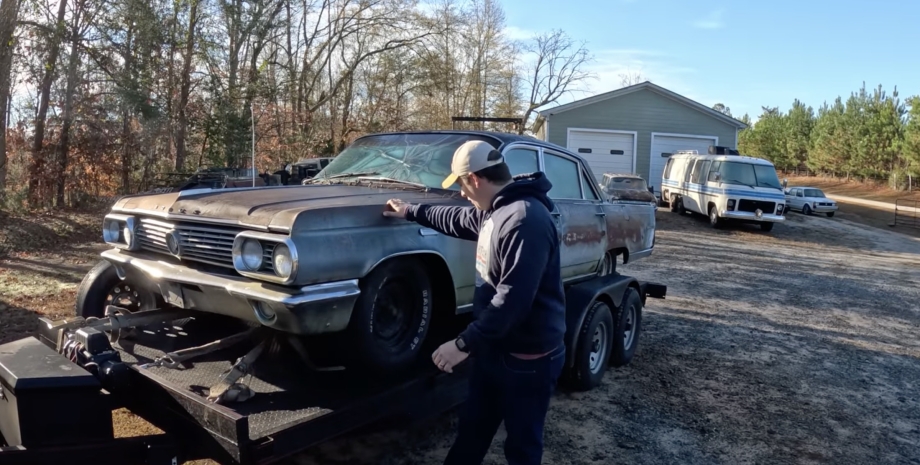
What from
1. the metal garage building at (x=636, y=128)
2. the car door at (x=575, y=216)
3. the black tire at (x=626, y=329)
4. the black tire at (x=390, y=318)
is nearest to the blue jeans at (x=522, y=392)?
the black tire at (x=390, y=318)

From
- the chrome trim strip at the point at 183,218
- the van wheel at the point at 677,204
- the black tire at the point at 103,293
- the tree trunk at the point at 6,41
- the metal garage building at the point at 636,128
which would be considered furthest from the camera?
the metal garage building at the point at 636,128

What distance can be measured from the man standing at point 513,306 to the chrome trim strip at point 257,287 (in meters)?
0.62

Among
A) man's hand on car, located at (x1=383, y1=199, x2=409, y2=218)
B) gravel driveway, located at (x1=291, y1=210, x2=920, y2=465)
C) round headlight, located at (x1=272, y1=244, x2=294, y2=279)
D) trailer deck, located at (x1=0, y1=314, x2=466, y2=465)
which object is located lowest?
gravel driveway, located at (x1=291, y1=210, x2=920, y2=465)

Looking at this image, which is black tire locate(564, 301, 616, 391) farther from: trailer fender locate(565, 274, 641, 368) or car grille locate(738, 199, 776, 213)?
car grille locate(738, 199, 776, 213)

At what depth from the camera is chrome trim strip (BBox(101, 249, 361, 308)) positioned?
3.02 m

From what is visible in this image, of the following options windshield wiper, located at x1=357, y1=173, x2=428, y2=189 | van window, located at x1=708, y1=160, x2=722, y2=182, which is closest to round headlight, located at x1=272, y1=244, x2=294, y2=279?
windshield wiper, located at x1=357, y1=173, x2=428, y2=189

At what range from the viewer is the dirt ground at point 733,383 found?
14.4 ft

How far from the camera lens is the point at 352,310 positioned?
10.7 feet

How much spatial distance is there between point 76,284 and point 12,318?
6.31ft

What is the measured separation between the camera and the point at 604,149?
25.2 m

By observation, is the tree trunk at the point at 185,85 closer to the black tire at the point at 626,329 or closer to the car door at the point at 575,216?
the car door at the point at 575,216

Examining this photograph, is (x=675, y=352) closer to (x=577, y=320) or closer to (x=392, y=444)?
(x=577, y=320)

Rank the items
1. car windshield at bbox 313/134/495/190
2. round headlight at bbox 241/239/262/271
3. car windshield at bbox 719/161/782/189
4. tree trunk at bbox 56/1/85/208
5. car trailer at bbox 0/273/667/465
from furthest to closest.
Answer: car windshield at bbox 719/161/782/189, tree trunk at bbox 56/1/85/208, car windshield at bbox 313/134/495/190, round headlight at bbox 241/239/262/271, car trailer at bbox 0/273/667/465

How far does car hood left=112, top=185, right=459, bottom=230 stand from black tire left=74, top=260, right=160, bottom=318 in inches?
21.4
